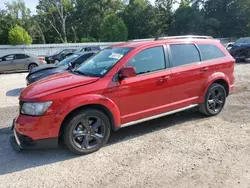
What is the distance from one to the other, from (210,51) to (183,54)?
792 millimetres

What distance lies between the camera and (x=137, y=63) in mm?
4074

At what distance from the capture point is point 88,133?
3.71m

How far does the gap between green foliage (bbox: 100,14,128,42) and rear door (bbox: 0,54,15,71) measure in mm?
23915

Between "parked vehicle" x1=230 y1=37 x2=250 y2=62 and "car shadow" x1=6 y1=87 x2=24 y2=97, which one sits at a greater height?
"parked vehicle" x1=230 y1=37 x2=250 y2=62

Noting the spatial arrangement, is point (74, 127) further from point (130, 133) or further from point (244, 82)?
point (244, 82)

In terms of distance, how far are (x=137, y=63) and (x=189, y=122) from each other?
5.76 ft

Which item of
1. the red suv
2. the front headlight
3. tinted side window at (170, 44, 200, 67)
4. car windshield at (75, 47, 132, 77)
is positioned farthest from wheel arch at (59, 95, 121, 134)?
tinted side window at (170, 44, 200, 67)

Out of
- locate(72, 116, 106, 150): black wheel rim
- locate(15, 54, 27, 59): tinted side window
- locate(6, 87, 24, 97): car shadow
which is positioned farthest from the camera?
locate(15, 54, 27, 59): tinted side window

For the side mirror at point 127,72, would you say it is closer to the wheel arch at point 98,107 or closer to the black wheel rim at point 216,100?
the wheel arch at point 98,107

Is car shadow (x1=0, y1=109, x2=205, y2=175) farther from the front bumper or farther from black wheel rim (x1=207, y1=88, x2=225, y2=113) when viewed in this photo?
black wheel rim (x1=207, y1=88, x2=225, y2=113)

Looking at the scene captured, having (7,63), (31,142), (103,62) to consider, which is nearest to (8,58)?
(7,63)

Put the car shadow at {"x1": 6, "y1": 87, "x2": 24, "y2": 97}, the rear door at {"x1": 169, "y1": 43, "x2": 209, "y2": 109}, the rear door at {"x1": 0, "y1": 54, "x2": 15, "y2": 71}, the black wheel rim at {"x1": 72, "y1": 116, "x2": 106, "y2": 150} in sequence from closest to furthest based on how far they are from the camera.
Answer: the black wheel rim at {"x1": 72, "y1": 116, "x2": 106, "y2": 150} → the rear door at {"x1": 169, "y1": 43, "x2": 209, "y2": 109} → the car shadow at {"x1": 6, "y1": 87, "x2": 24, "y2": 97} → the rear door at {"x1": 0, "y1": 54, "x2": 15, "y2": 71}

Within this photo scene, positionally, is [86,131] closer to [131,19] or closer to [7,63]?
[7,63]

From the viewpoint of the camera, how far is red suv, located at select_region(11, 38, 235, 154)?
3430 millimetres
